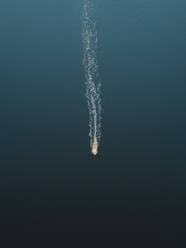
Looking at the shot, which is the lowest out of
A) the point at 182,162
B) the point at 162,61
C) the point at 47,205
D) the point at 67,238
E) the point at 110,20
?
the point at 67,238

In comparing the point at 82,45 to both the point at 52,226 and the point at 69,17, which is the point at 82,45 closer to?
the point at 69,17

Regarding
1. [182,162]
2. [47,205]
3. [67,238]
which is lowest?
[67,238]

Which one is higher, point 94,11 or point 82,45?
point 94,11

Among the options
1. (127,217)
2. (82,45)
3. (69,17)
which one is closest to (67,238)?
(127,217)

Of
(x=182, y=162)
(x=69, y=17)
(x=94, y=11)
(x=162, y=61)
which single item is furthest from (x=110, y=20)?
(x=182, y=162)

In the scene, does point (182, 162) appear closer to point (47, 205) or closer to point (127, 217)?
point (127, 217)

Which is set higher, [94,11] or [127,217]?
[94,11]
